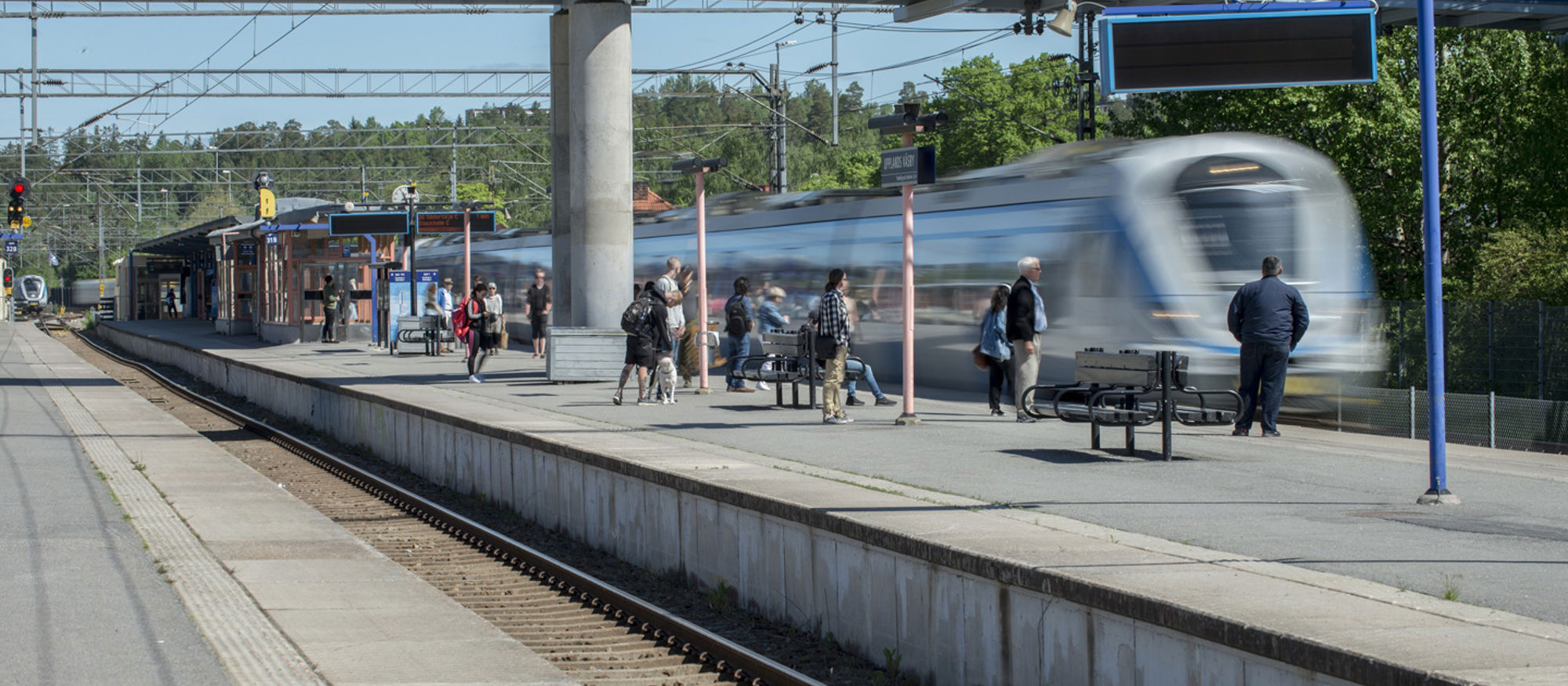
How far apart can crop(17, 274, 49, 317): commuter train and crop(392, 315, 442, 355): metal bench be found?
219 ft

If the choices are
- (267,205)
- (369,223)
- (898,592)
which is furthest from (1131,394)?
(267,205)

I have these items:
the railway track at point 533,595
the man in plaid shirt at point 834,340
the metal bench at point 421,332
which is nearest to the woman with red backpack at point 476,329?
the railway track at point 533,595

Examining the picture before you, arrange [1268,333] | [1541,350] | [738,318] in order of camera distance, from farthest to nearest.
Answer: [1541,350], [738,318], [1268,333]

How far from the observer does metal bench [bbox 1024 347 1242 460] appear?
430 inches

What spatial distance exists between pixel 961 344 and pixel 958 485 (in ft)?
34.0

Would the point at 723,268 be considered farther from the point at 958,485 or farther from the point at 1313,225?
the point at 958,485

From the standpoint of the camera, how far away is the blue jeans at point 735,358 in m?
19.0

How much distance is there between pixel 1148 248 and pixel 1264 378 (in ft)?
11.7

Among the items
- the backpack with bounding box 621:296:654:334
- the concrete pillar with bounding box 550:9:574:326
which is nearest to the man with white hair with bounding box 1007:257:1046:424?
the backpack with bounding box 621:296:654:334

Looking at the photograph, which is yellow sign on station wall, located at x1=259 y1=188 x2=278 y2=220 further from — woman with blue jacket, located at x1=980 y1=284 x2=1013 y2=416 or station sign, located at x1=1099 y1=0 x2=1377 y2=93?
station sign, located at x1=1099 y1=0 x2=1377 y2=93

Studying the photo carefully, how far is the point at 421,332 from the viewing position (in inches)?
1230

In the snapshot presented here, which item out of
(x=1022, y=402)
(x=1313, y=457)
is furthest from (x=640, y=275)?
(x=1313, y=457)

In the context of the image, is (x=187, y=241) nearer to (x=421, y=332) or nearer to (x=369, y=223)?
(x=369, y=223)

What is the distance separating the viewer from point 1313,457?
11578mm
